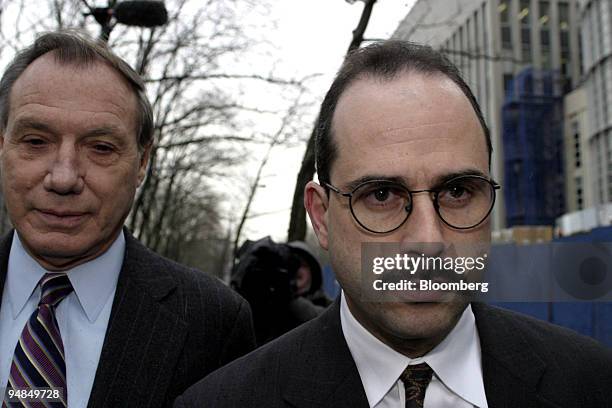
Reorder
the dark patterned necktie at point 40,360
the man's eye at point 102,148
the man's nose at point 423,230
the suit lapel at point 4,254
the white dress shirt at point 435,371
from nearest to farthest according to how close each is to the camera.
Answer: the man's nose at point 423,230
the white dress shirt at point 435,371
the dark patterned necktie at point 40,360
the man's eye at point 102,148
the suit lapel at point 4,254

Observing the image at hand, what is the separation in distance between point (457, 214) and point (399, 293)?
24 cm

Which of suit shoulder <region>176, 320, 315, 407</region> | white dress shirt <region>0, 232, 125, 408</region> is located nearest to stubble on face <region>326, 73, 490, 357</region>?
suit shoulder <region>176, 320, 315, 407</region>

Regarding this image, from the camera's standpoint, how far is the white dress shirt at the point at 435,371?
1659mm

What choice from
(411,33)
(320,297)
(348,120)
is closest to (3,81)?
(348,120)

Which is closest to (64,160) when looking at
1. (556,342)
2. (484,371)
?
(484,371)

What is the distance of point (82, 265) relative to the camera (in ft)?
7.32

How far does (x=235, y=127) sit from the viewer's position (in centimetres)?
1212

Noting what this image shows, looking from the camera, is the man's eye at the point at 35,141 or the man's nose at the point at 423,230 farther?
the man's eye at the point at 35,141

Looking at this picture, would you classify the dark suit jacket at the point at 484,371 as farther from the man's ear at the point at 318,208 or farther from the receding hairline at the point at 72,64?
the receding hairline at the point at 72,64

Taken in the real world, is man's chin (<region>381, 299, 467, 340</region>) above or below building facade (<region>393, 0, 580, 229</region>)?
below

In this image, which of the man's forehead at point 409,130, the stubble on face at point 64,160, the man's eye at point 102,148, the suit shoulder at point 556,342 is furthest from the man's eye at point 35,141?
the suit shoulder at point 556,342

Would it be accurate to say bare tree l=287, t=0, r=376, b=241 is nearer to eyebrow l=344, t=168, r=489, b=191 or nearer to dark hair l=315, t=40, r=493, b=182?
dark hair l=315, t=40, r=493, b=182

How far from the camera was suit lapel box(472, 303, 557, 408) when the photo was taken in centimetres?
171

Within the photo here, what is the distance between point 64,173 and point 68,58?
0.45 m
